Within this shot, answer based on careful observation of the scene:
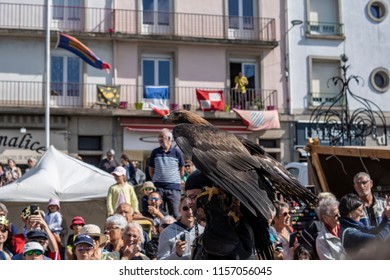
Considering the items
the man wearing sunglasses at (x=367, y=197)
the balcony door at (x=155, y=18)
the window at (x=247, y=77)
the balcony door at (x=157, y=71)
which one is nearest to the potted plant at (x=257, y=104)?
the window at (x=247, y=77)

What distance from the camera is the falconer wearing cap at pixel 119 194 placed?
414 inches

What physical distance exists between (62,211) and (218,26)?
15.1m

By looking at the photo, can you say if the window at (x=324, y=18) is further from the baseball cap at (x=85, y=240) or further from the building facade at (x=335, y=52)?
the baseball cap at (x=85, y=240)

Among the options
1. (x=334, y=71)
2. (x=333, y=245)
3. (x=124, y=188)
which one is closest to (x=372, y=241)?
(x=333, y=245)

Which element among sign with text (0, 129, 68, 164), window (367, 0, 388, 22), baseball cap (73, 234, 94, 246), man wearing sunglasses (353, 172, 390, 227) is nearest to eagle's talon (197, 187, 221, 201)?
baseball cap (73, 234, 94, 246)

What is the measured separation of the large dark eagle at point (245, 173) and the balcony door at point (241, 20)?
2185 centimetres

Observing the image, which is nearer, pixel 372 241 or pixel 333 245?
pixel 372 241

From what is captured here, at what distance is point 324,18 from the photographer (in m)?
26.3

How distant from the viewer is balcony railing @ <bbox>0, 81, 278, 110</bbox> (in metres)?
23.1

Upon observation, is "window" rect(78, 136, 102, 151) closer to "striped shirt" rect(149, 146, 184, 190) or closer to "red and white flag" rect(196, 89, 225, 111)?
"red and white flag" rect(196, 89, 225, 111)

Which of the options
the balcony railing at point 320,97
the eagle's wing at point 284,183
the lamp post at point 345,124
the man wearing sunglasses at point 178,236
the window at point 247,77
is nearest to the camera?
the eagle's wing at point 284,183

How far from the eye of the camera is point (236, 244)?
11.9 feet

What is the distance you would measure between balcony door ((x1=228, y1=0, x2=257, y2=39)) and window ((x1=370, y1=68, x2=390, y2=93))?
16.8 feet
